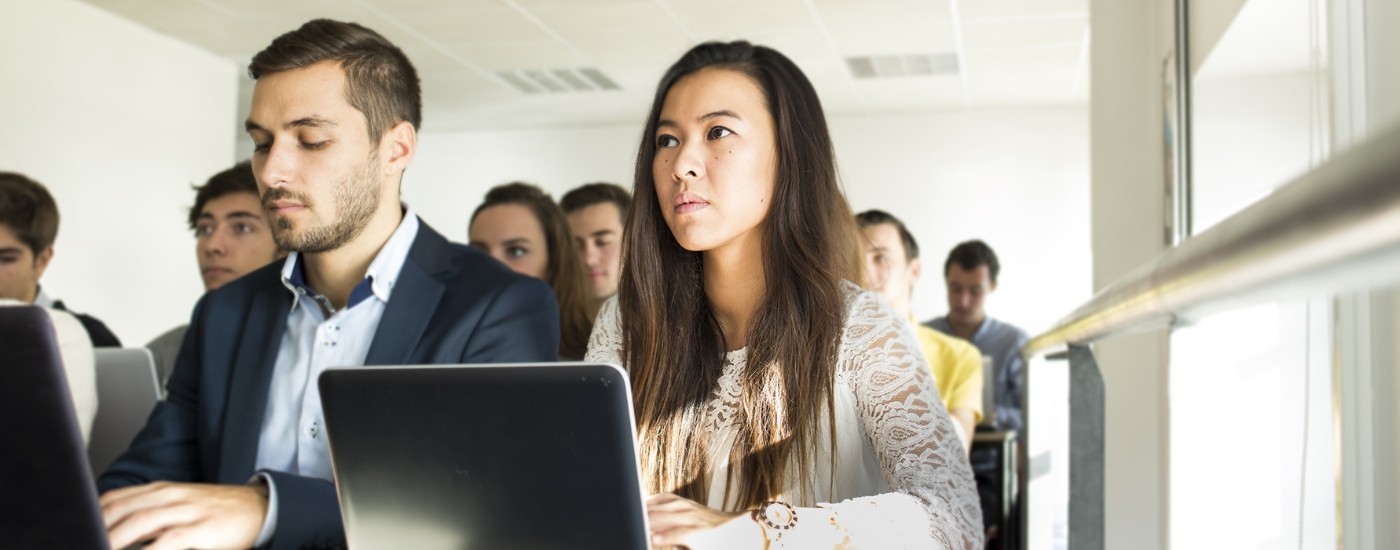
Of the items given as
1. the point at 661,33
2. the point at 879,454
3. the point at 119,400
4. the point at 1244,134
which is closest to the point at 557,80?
the point at 661,33

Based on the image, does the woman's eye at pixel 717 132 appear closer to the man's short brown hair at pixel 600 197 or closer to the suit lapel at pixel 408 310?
the suit lapel at pixel 408 310

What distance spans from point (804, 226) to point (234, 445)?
853 mm

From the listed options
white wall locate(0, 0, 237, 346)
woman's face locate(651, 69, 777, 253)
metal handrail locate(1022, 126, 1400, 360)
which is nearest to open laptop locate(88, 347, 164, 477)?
woman's face locate(651, 69, 777, 253)

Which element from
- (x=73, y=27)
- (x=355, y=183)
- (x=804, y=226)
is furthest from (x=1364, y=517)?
(x=73, y=27)

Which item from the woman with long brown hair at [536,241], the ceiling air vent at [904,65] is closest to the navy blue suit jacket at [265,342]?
the woman with long brown hair at [536,241]

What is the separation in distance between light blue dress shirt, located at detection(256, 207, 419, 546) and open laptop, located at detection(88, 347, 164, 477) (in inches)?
27.9

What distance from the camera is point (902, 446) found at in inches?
54.0

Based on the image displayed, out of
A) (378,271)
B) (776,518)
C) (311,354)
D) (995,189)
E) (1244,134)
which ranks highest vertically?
(995,189)

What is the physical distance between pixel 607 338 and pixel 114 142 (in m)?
5.72

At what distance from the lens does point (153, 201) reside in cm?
681

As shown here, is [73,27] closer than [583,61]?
Yes

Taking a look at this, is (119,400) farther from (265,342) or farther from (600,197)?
(600,197)

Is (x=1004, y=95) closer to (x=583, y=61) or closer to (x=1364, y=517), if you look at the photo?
(x=583, y=61)

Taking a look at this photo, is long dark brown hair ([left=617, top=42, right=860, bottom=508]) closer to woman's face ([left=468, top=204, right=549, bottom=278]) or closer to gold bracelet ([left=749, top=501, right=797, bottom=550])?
gold bracelet ([left=749, top=501, right=797, bottom=550])
